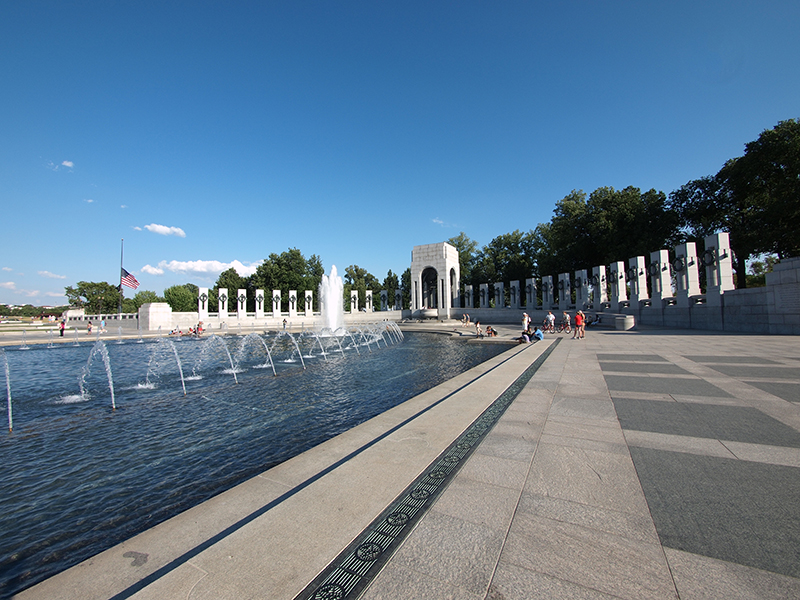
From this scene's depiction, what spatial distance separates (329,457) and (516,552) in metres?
2.43

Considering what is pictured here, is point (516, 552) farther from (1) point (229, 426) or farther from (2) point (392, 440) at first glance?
(1) point (229, 426)

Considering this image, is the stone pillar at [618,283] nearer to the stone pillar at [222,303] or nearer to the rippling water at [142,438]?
the rippling water at [142,438]

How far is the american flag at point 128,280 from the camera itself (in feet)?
114

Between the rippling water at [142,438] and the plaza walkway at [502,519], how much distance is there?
1.39 metres

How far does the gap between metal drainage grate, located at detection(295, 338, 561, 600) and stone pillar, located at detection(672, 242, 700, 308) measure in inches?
1025

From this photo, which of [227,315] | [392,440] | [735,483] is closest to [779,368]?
[735,483]

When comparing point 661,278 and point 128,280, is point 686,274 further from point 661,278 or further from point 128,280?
point 128,280

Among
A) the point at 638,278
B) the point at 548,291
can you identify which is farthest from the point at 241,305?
the point at 638,278

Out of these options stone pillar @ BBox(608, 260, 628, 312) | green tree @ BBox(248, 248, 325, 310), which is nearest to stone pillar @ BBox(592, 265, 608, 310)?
stone pillar @ BBox(608, 260, 628, 312)

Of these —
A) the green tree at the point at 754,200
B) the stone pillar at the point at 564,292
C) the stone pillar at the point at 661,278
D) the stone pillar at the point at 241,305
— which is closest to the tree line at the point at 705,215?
the green tree at the point at 754,200

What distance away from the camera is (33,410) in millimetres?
8016

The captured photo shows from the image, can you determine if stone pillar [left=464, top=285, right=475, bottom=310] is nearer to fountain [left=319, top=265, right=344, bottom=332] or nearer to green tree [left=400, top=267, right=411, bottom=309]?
fountain [left=319, top=265, right=344, bottom=332]

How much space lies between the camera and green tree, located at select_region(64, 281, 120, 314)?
80.8 metres

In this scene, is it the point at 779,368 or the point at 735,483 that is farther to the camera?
the point at 779,368
